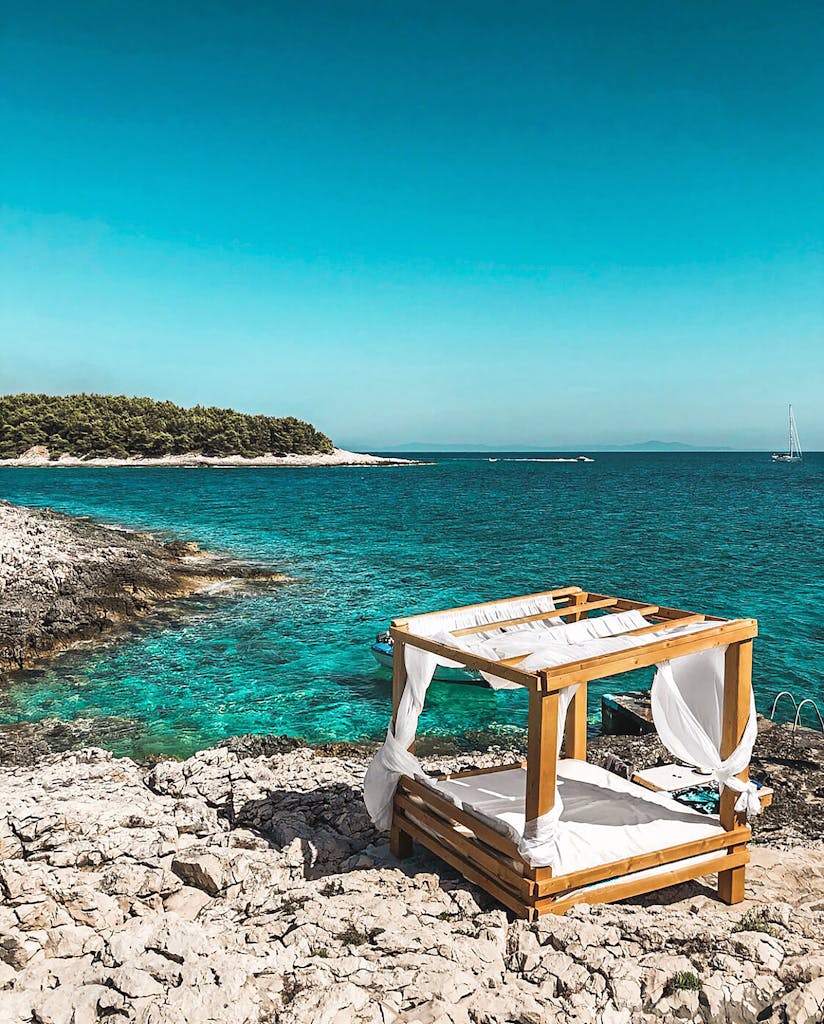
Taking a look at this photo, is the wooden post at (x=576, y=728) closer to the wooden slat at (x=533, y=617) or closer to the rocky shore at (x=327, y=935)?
the wooden slat at (x=533, y=617)

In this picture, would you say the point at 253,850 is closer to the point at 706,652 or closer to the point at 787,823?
the point at 706,652

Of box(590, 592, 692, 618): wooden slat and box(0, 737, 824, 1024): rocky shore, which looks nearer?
box(0, 737, 824, 1024): rocky shore

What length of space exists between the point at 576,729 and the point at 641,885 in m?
2.57

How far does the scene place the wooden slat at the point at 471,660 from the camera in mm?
7148

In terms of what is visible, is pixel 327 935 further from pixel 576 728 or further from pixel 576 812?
pixel 576 728

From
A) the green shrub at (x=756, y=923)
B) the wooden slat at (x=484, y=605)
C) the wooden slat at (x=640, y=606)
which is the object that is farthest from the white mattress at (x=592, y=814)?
the wooden slat at (x=640, y=606)

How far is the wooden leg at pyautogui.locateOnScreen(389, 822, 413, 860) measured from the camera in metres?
8.70

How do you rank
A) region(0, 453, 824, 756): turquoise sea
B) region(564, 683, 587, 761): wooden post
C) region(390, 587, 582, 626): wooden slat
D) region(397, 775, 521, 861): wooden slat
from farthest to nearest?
region(0, 453, 824, 756): turquoise sea < region(564, 683, 587, 761): wooden post < region(390, 587, 582, 626): wooden slat < region(397, 775, 521, 861): wooden slat

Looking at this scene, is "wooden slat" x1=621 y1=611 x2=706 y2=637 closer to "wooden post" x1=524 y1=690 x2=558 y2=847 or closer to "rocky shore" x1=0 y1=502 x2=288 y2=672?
"wooden post" x1=524 y1=690 x2=558 y2=847

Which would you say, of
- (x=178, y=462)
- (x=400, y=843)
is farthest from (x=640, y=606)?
(x=178, y=462)

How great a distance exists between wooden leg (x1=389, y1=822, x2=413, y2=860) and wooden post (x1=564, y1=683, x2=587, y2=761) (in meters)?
2.54

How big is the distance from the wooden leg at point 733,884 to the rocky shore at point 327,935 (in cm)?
15

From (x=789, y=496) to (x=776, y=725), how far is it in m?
80.3

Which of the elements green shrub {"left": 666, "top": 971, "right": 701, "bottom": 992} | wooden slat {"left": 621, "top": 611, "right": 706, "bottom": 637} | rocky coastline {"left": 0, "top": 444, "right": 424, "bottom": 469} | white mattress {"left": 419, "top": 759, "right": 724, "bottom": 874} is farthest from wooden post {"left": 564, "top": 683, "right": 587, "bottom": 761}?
rocky coastline {"left": 0, "top": 444, "right": 424, "bottom": 469}
